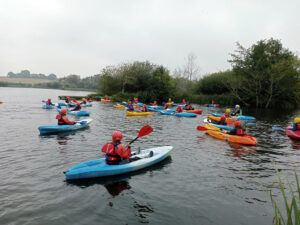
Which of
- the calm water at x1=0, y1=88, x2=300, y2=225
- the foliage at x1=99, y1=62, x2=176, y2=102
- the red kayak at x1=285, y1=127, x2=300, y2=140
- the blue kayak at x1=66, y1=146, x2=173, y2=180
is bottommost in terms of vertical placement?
the calm water at x1=0, y1=88, x2=300, y2=225

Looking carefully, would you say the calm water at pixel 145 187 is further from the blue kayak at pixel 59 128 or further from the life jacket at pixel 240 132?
the blue kayak at pixel 59 128

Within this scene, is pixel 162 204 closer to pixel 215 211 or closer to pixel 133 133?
pixel 215 211

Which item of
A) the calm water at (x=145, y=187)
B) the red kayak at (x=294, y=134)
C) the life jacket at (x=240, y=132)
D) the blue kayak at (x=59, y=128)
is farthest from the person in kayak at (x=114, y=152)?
the red kayak at (x=294, y=134)

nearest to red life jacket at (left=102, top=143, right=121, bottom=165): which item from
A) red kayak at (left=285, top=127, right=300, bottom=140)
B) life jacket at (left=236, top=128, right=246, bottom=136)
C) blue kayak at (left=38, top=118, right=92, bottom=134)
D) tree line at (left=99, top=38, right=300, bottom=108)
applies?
blue kayak at (left=38, top=118, right=92, bottom=134)

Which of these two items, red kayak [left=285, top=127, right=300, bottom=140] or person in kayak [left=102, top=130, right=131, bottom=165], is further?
red kayak [left=285, top=127, right=300, bottom=140]

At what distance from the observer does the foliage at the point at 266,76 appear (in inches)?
1412

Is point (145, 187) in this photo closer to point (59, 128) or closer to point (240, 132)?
point (240, 132)

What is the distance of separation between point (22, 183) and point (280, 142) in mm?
13068

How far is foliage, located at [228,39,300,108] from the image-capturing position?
35875 millimetres

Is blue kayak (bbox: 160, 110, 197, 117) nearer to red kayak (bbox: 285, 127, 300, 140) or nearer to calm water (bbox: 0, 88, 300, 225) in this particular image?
red kayak (bbox: 285, 127, 300, 140)

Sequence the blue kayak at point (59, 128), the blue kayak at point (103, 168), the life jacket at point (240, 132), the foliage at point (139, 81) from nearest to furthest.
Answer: the blue kayak at point (103, 168) < the life jacket at point (240, 132) < the blue kayak at point (59, 128) < the foliage at point (139, 81)

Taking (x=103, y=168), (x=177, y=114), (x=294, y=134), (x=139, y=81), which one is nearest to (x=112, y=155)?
(x=103, y=168)

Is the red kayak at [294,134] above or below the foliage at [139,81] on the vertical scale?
below

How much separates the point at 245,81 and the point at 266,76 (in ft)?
10.9
